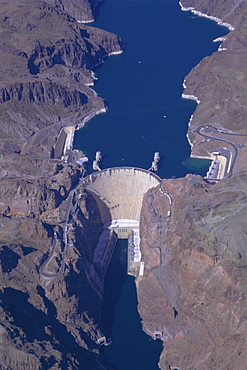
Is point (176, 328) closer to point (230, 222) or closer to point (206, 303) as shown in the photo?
point (206, 303)

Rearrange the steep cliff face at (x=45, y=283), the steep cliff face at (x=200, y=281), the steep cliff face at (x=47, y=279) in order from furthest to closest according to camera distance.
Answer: the steep cliff face at (x=200, y=281) → the steep cliff face at (x=47, y=279) → the steep cliff face at (x=45, y=283)

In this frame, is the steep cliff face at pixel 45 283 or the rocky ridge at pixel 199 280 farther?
the rocky ridge at pixel 199 280

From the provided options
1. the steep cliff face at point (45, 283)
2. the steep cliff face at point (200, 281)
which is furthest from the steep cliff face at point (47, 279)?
the steep cliff face at point (200, 281)

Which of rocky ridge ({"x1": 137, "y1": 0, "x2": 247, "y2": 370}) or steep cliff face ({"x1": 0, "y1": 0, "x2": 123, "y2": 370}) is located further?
rocky ridge ({"x1": 137, "y1": 0, "x2": 247, "y2": 370})

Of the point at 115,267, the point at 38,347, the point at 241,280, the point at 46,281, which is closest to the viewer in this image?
the point at 38,347

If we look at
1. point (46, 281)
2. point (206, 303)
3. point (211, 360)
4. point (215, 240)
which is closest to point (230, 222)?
point (215, 240)

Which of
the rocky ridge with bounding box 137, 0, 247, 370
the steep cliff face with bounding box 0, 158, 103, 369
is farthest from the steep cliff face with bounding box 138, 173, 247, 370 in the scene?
the steep cliff face with bounding box 0, 158, 103, 369

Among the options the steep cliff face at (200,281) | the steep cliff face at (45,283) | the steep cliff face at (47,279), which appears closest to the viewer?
the steep cliff face at (45,283)

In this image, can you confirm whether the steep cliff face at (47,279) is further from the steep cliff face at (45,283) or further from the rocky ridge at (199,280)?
the rocky ridge at (199,280)

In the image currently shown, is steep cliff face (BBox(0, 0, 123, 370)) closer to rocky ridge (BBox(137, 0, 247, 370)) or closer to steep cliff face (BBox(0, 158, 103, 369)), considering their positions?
steep cliff face (BBox(0, 158, 103, 369))
